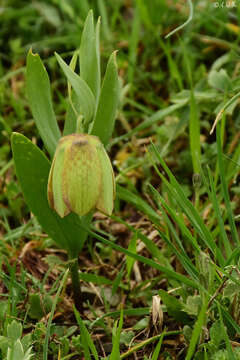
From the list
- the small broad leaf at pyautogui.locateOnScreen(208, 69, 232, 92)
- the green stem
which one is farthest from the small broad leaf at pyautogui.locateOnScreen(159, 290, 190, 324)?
the small broad leaf at pyautogui.locateOnScreen(208, 69, 232, 92)

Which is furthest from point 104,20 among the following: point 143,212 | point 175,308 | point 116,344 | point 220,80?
point 116,344

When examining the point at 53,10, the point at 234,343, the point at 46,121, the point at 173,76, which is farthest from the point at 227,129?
the point at 53,10

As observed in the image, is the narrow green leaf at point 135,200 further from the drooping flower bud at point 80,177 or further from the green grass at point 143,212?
the drooping flower bud at point 80,177

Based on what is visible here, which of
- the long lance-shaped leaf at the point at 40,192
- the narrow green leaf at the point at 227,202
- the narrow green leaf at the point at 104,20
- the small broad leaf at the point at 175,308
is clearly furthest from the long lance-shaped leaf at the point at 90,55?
the narrow green leaf at the point at 104,20

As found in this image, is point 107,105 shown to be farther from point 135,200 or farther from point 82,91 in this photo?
point 135,200

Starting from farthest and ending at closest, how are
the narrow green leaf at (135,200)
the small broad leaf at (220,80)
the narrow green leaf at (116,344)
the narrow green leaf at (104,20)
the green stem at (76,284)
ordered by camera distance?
the narrow green leaf at (104,20)
the small broad leaf at (220,80)
the narrow green leaf at (135,200)
the green stem at (76,284)
the narrow green leaf at (116,344)

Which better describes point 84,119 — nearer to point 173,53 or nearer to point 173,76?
point 173,76

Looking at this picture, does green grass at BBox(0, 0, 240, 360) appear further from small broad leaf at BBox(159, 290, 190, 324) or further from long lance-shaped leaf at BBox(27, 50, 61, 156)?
long lance-shaped leaf at BBox(27, 50, 61, 156)
